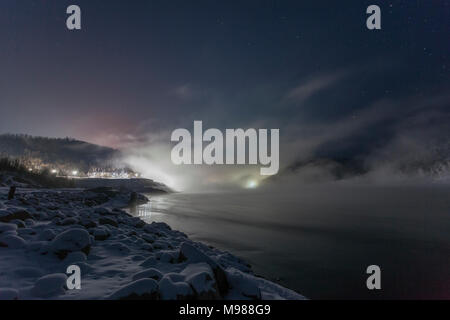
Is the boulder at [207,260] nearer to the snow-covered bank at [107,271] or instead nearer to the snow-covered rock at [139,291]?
the snow-covered bank at [107,271]

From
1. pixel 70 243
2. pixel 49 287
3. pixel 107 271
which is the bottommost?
pixel 107 271

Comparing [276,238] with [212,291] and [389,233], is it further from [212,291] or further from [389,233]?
[212,291]

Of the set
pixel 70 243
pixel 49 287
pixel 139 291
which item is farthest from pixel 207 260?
pixel 70 243

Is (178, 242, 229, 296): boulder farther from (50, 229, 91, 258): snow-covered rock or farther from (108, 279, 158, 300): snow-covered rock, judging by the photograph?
(50, 229, 91, 258): snow-covered rock

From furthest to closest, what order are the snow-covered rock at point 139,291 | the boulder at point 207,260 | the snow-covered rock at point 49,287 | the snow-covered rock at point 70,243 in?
1. the snow-covered rock at point 70,243
2. the boulder at point 207,260
3. the snow-covered rock at point 49,287
4. the snow-covered rock at point 139,291

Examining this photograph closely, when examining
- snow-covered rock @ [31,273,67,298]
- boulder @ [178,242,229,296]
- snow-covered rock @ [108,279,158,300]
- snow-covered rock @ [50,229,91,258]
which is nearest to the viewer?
snow-covered rock @ [108,279,158,300]

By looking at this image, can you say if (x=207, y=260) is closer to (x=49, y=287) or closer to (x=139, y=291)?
(x=139, y=291)

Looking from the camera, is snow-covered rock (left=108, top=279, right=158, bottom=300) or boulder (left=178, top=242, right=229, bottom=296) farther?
Result: boulder (left=178, top=242, right=229, bottom=296)

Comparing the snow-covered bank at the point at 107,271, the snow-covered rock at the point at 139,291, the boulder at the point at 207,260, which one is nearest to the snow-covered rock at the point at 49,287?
the snow-covered bank at the point at 107,271

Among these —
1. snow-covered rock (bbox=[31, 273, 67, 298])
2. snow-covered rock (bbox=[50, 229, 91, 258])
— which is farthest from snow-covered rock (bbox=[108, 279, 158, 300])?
snow-covered rock (bbox=[50, 229, 91, 258])

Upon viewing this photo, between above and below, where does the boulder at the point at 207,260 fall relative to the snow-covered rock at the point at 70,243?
below
